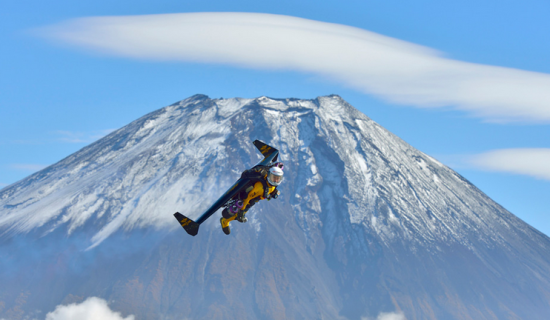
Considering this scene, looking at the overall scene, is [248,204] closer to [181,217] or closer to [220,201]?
[220,201]

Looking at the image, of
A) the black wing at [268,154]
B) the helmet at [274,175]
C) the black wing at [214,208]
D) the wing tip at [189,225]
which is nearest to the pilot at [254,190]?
the helmet at [274,175]

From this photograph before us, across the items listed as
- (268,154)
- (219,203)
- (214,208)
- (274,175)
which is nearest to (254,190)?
(274,175)

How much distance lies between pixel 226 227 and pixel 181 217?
456 centimetres

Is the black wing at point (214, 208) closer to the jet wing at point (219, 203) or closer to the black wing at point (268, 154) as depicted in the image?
the jet wing at point (219, 203)

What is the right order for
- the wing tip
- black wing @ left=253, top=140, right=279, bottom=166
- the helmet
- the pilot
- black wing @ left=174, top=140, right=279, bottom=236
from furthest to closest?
black wing @ left=253, top=140, right=279, bottom=166 < the wing tip < the pilot < black wing @ left=174, top=140, right=279, bottom=236 < the helmet

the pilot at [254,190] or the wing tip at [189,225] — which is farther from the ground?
the pilot at [254,190]

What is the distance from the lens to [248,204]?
56.4 metres

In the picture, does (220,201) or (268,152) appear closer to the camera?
(220,201)

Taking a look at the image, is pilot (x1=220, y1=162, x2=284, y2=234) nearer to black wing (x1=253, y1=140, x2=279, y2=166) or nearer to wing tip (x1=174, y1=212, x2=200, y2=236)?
wing tip (x1=174, y1=212, x2=200, y2=236)

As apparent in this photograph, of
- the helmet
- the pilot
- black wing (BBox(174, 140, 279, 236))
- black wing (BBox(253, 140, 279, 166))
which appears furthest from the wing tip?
black wing (BBox(253, 140, 279, 166))

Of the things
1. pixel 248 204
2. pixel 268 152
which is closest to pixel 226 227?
pixel 248 204

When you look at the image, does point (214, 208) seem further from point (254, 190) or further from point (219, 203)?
point (254, 190)

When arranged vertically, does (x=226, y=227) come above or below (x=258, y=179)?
below

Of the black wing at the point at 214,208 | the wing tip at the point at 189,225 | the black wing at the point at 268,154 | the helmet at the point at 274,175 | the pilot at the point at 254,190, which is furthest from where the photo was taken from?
the black wing at the point at 268,154
